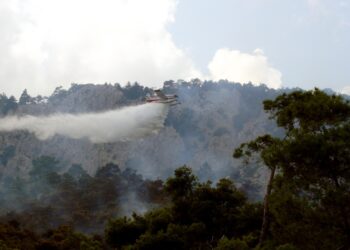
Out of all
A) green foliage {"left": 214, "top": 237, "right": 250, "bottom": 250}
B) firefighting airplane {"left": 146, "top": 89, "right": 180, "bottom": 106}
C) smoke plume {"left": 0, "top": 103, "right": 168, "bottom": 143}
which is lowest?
green foliage {"left": 214, "top": 237, "right": 250, "bottom": 250}

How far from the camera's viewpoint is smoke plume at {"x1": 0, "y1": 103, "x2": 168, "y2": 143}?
2281 inches

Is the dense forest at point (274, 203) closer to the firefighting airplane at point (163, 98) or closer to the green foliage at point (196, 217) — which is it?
the green foliage at point (196, 217)

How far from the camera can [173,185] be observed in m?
27.4

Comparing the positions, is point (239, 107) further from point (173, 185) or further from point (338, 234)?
point (338, 234)

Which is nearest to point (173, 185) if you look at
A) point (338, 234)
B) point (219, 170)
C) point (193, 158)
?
point (338, 234)

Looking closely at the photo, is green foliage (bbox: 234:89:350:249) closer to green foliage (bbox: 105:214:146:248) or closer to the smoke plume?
green foliage (bbox: 105:214:146:248)

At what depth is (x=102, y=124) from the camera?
278 feet

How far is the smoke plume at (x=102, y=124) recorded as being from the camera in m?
57.9

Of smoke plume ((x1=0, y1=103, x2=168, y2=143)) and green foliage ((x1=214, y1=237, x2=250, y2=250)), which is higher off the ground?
smoke plume ((x1=0, y1=103, x2=168, y2=143))

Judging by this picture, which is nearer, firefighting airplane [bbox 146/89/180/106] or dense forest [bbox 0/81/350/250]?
dense forest [bbox 0/81/350/250]

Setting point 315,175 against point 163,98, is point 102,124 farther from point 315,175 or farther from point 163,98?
point 315,175

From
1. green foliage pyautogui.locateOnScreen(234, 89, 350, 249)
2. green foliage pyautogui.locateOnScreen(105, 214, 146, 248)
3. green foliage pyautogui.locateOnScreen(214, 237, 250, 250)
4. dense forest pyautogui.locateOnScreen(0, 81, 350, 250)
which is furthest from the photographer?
green foliage pyautogui.locateOnScreen(105, 214, 146, 248)

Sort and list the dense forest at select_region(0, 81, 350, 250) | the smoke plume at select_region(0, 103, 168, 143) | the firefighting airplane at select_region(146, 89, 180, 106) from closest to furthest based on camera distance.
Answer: the dense forest at select_region(0, 81, 350, 250) → the firefighting airplane at select_region(146, 89, 180, 106) → the smoke plume at select_region(0, 103, 168, 143)

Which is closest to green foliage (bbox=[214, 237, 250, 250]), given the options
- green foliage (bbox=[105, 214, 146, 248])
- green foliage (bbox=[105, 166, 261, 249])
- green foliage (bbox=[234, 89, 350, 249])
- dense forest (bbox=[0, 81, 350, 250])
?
dense forest (bbox=[0, 81, 350, 250])
